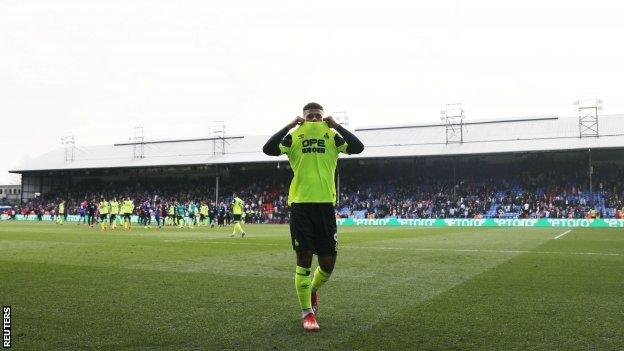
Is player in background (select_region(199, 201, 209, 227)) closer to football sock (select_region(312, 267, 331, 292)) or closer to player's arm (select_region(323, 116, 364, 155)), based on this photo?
football sock (select_region(312, 267, 331, 292))

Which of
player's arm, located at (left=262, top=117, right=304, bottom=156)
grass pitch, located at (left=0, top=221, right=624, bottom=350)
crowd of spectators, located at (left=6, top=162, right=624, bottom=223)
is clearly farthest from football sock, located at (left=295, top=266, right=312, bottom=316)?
crowd of spectators, located at (left=6, top=162, right=624, bottom=223)

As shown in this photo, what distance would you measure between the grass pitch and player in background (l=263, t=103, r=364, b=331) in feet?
2.01

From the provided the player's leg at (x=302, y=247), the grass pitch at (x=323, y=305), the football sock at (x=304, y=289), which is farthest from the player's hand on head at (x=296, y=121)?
the grass pitch at (x=323, y=305)

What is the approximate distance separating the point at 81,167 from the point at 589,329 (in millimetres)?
63951

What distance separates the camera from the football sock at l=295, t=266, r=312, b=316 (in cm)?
551

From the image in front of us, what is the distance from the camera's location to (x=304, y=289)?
565 centimetres

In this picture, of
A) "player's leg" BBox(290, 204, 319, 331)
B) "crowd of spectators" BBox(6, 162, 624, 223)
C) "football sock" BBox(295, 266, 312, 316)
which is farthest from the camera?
"crowd of spectators" BBox(6, 162, 624, 223)

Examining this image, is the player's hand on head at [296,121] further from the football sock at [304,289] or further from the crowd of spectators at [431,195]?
the crowd of spectators at [431,195]

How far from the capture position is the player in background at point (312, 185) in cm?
575

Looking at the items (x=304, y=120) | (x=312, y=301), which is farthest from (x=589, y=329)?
(x=304, y=120)

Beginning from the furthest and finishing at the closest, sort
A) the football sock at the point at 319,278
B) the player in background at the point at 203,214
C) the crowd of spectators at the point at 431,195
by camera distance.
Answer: the crowd of spectators at the point at 431,195, the player in background at the point at 203,214, the football sock at the point at 319,278

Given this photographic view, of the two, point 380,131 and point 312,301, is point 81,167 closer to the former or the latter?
point 380,131

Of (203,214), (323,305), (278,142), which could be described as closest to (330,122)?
(278,142)

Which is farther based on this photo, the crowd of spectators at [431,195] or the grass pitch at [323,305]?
the crowd of spectators at [431,195]
